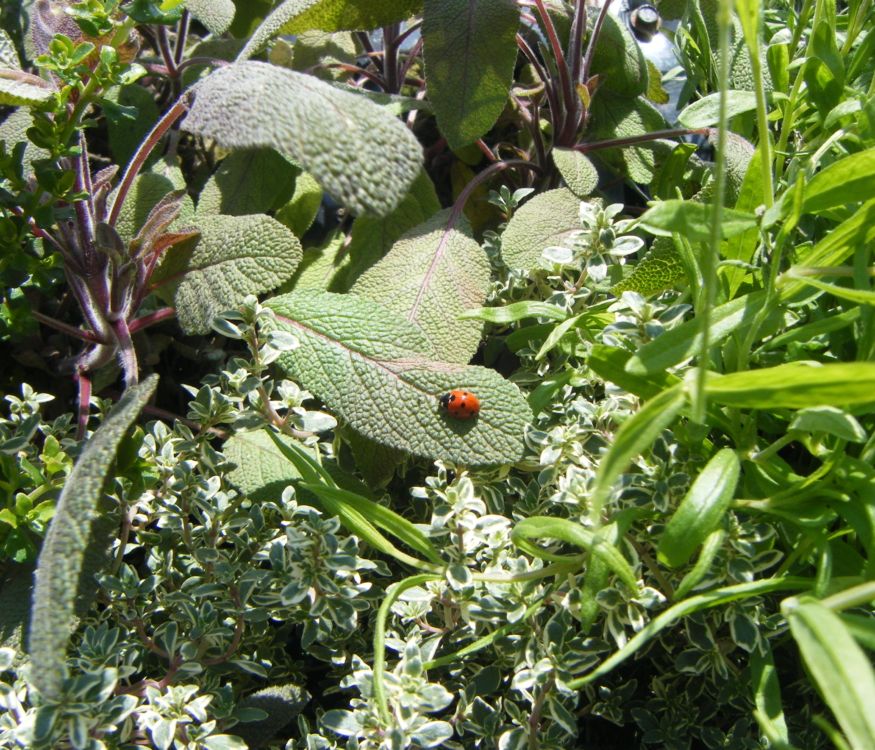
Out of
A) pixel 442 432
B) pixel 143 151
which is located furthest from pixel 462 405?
pixel 143 151

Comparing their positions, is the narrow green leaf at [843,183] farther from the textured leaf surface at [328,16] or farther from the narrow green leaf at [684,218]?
the textured leaf surface at [328,16]

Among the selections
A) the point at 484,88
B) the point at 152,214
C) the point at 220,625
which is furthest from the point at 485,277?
the point at 220,625

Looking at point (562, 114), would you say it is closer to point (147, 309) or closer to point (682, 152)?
point (682, 152)

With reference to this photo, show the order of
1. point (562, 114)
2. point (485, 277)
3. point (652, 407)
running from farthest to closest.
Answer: point (562, 114), point (485, 277), point (652, 407)

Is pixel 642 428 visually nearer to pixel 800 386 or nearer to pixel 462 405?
pixel 800 386

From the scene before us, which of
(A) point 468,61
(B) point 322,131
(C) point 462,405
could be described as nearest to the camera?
(B) point 322,131
